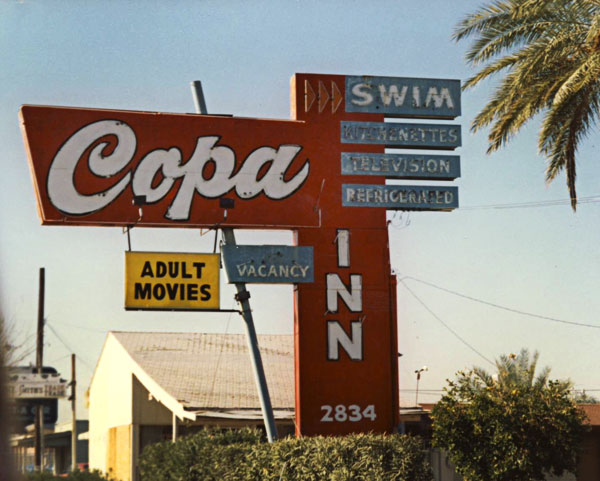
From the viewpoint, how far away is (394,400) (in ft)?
64.2

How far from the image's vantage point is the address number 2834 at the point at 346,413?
1917cm

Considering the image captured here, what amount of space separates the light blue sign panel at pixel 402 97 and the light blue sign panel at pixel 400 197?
64.7 inches

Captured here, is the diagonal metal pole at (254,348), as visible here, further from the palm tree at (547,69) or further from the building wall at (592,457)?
the building wall at (592,457)

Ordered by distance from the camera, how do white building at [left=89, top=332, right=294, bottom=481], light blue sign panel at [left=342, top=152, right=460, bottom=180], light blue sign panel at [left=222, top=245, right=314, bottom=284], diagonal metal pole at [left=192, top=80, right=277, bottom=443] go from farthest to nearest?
1. white building at [left=89, top=332, right=294, bottom=481]
2. light blue sign panel at [left=342, top=152, right=460, bottom=180]
3. diagonal metal pole at [left=192, top=80, right=277, bottom=443]
4. light blue sign panel at [left=222, top=245, right=314, bottom=284]

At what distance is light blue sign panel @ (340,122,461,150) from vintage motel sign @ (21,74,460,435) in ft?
0.10

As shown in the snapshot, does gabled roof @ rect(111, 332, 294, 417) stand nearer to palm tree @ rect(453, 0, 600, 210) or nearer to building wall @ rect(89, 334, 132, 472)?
building wall @ rect(89, 334, 132, 472)

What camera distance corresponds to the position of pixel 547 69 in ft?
66.5

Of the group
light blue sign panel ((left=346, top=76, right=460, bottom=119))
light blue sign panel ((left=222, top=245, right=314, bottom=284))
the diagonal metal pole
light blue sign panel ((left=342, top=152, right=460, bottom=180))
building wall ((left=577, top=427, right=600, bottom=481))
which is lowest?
building wall ((left=577, top=427, right=600, bottom=481))

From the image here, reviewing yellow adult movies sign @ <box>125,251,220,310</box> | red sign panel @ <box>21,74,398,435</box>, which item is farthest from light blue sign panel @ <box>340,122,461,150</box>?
yellow adult movies sign @ <box>125,251,220,310</box>

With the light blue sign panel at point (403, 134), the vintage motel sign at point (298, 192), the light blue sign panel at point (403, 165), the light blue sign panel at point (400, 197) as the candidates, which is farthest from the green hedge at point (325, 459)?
the light blue sign panel at point (403, 134)

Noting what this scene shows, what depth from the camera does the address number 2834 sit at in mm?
19172

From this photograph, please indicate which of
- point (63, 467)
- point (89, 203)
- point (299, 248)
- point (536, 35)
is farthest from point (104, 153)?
point (63, 467)

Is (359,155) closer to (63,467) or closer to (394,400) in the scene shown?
(394,400)

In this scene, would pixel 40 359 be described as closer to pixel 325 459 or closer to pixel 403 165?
pixel 403 165
